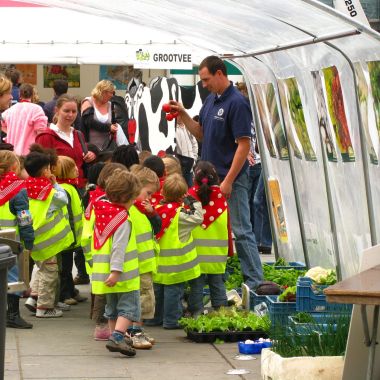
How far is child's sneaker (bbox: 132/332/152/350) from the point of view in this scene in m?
8.91

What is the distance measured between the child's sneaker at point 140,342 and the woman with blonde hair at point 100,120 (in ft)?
14.1

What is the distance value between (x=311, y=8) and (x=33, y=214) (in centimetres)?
338

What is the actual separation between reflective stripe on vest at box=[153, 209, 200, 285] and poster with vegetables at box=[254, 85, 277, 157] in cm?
286

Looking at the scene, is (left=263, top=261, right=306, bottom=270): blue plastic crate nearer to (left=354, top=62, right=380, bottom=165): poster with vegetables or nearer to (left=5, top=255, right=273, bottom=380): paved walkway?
(left=5, top=255, right=273, bottom=380): paved walkway

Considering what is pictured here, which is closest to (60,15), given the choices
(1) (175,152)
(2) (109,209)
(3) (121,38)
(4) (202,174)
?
(3) (121,38)

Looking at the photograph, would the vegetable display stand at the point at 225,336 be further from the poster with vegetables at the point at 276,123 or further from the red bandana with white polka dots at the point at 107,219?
the poster with vegetables at the point at 276,123

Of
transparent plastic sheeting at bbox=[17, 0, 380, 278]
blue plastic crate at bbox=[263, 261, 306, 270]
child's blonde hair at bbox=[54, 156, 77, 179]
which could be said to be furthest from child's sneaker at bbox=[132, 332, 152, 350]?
blue plastic crate at bbox=[263, 261, 306, 270]

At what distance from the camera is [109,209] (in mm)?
8578

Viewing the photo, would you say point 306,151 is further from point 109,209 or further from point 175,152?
point 175,152

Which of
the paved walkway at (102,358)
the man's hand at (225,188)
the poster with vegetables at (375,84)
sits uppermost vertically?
the poster with vegetables at (375,84)

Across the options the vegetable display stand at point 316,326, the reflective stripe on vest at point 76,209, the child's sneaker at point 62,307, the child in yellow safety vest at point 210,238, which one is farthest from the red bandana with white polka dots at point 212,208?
the vegetable display stand at point 316,326

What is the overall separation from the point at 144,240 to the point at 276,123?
3336 millimetres

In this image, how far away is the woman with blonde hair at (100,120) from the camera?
1296 cm

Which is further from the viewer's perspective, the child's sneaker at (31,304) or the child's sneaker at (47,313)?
the child's sneaker at (31,304)
